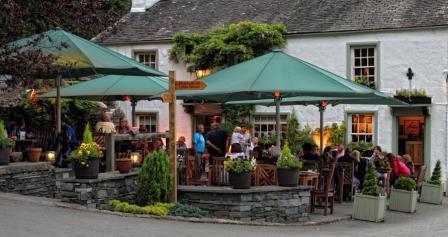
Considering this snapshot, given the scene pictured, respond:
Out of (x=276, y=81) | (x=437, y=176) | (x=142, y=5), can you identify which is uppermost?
(x=142, y=5)

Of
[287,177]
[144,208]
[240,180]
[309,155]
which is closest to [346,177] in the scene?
[309,155]

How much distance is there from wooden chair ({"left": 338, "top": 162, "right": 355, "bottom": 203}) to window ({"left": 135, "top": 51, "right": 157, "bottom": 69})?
13.1 m

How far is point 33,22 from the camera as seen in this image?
1230 centimetres

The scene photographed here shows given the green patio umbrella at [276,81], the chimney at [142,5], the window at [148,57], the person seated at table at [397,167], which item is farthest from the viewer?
the chimney at [142,5]

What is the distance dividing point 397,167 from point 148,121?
13.1m

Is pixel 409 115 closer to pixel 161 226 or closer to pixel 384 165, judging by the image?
pixel 384 165

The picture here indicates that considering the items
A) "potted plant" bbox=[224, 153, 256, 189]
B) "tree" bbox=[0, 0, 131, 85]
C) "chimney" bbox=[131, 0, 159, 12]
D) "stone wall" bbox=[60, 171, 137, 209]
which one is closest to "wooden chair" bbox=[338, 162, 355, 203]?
"potted plant" bbox=[224, 153, 256, 189]

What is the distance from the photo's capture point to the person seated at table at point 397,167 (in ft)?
60.1

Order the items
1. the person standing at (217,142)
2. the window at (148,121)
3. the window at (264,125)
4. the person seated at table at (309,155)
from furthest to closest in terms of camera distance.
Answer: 1. the window at (148,121)
2. the window at (264,125)
3. the person standing at (217,142)
4. the person seated at table at (309,155)

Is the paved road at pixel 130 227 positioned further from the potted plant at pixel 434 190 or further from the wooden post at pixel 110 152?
the potted plant at pixel 434 190

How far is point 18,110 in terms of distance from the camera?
22.0m

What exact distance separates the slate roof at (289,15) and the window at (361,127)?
293cm

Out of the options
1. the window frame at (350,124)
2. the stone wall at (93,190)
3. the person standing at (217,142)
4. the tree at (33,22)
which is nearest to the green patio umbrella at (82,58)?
the tree at (33,22)

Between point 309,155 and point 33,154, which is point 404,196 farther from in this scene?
point 33,154
